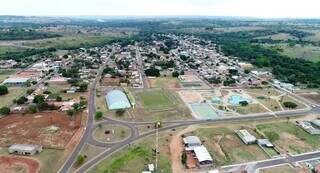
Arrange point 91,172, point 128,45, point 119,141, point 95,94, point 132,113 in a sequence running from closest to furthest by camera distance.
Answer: point 91,172, point 119,141, point 132,113, point 95,94, point 128,45

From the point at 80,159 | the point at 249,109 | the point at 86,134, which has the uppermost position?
the point at 249,109

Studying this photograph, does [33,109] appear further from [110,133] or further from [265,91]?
[265,91]

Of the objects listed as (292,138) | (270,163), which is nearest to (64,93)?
(270,163)

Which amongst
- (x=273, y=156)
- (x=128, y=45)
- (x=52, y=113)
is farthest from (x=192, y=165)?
(x=128, y=45)

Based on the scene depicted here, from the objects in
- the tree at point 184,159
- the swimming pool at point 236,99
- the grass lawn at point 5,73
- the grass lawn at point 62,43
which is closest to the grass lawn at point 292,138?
the swimming pool at point 236,99

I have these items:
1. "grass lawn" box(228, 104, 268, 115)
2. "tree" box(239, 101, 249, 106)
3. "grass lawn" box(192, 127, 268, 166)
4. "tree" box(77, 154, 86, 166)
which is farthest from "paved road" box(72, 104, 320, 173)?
"tree" box(239, 101, 249, 106)

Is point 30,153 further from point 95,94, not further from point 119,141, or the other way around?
point 95,94
